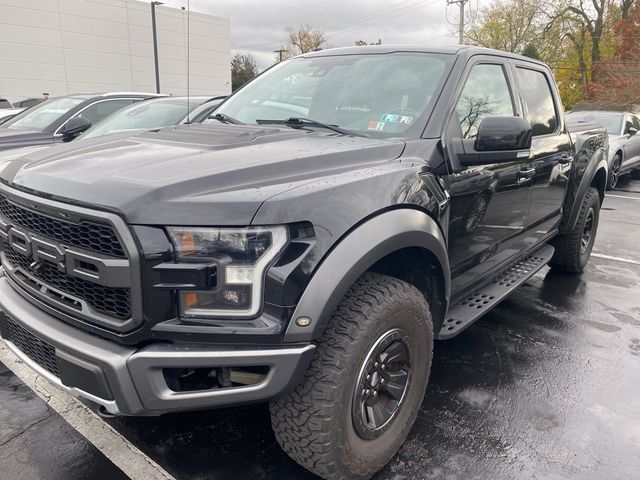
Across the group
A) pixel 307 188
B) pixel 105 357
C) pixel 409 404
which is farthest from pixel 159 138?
pixel 409 404

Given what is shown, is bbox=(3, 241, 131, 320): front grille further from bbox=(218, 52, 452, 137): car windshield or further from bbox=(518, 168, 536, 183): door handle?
bbox=(518, 168, 536, 183): door handle

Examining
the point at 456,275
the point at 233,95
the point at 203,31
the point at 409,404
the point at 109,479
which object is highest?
the point at 203,31

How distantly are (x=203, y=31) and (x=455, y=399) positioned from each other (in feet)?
140

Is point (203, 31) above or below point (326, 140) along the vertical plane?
above

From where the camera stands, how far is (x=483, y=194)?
9.68 feet

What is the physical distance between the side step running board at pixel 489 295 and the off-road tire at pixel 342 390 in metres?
0.68

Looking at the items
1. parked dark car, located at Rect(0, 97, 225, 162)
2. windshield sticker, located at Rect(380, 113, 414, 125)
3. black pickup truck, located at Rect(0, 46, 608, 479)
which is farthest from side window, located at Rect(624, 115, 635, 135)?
windshield sticker, located at Rect(380, 113, 414, 125)

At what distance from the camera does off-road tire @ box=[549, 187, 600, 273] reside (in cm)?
493

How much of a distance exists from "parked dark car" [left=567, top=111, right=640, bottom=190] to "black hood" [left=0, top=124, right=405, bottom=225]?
9.81 metres

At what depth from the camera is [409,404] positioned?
2.48 meters

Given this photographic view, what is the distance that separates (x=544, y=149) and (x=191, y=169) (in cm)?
285

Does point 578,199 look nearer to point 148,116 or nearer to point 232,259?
point 232,259

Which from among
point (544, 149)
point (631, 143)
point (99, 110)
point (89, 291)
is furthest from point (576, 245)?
point (631, 143)

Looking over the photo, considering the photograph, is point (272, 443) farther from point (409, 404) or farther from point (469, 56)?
point (469, 56)
